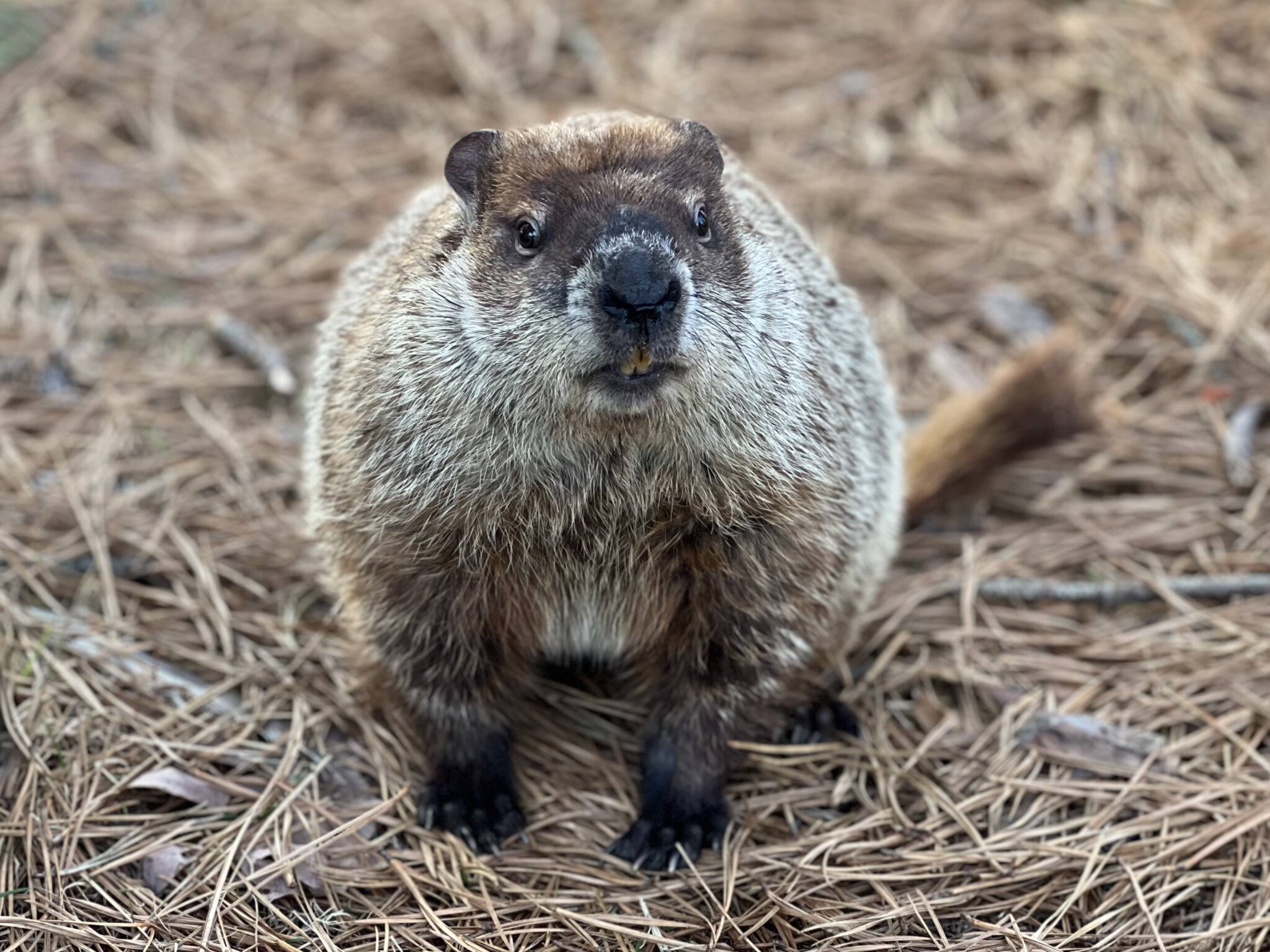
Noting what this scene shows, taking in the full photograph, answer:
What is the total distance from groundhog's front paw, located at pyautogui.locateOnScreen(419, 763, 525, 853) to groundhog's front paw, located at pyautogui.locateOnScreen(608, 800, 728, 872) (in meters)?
0.31

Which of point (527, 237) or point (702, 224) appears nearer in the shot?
point (527, 237)

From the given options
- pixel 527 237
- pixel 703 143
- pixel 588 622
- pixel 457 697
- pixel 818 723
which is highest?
pixel 703 143

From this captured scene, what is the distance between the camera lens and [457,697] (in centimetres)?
353

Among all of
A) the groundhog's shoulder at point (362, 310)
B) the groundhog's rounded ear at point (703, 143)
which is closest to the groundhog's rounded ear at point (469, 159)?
the groundhog's shoulder at point (362, 310)

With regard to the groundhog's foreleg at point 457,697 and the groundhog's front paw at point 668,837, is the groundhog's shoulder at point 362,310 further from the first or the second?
the groundhog's front paw at point 668,837

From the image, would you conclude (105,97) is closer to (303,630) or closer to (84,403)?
(84,403)

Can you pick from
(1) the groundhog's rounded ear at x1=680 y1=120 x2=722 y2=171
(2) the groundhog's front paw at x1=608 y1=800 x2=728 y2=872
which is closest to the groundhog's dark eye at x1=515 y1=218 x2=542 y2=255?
(1) the groundhog's rounded ear at x1=680 y1=120 x2=722 y2=171

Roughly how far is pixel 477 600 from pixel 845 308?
4.92ft

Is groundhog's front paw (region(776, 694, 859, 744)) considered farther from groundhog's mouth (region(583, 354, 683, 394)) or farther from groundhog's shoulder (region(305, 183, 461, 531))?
groundhog's shoulder (region(305, 183, 461, 531))

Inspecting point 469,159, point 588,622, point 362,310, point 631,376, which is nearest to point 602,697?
point 588,622

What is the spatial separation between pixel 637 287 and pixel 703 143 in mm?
735

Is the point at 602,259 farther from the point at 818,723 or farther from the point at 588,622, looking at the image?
the point at 818,723

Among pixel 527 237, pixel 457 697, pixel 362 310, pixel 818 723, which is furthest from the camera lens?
pixel 818 723

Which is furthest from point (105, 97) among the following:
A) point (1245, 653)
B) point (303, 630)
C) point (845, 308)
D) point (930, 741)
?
point (1245, 653)
